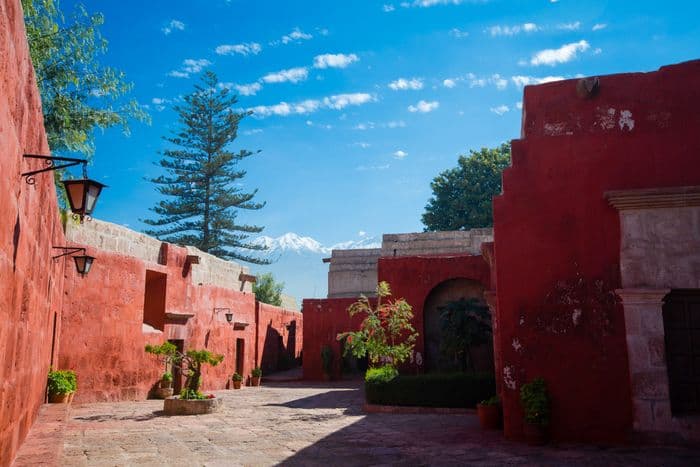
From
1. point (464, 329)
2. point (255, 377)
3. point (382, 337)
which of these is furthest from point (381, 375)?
point (255, 377)

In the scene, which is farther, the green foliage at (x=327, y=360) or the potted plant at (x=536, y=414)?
the green foliage at (x=327, y=360)

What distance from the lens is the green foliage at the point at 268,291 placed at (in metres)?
36.4

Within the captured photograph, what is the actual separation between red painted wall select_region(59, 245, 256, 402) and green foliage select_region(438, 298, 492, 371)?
7.80 m

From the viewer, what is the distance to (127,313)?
14359mm

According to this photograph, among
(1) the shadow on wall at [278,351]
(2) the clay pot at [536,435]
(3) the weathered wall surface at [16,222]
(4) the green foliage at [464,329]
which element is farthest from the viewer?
(1) the shadow on wall at [278,351]

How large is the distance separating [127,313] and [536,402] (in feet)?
34.8

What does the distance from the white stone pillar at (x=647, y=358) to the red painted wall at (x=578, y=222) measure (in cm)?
14

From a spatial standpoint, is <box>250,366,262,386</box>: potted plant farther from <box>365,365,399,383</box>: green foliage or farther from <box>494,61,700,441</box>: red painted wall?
<box>494,61,700,441</box>: red painted wall

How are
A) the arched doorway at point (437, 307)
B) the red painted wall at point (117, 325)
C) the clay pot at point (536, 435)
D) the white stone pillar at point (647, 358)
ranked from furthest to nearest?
the arched doorway at point (437, 307) → the red painted wall at point (117, 325) → the clay pot at point (536, 435) → the white stone pillar at point (647, 358)

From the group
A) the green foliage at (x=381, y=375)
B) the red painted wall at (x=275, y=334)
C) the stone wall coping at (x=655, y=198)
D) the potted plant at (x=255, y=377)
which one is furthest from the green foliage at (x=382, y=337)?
the red painted wall at (x=275, y=334)

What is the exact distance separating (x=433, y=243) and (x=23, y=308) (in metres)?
19.6

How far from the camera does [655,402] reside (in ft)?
23.7

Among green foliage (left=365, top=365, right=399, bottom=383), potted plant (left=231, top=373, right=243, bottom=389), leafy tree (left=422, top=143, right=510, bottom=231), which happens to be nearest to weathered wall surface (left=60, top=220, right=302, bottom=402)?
Result: potted plant (left=231, top=373, right=243, bottom=389)

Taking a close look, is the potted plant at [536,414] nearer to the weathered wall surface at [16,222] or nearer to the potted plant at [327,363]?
the weathered wall surface at [16,222]
